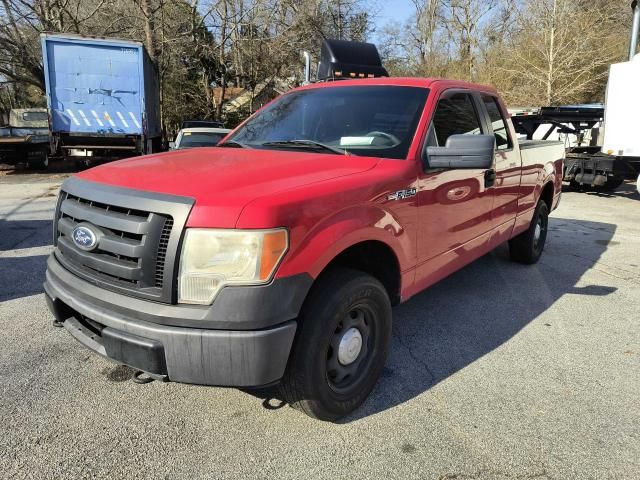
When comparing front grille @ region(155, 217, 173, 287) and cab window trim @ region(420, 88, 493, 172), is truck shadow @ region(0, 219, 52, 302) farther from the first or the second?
cab window trim @ region(420, 88, 493, 172)

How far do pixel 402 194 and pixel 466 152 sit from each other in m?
0.48

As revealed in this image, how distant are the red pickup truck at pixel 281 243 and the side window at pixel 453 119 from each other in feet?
0.08

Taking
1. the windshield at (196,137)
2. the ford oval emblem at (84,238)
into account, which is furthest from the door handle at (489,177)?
the windshield at (196,137)

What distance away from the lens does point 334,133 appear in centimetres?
339

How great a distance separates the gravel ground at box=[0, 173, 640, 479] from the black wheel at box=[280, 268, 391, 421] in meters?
0.19

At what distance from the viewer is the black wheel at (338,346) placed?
2.36 m

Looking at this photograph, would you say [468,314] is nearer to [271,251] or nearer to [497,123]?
[497,123]

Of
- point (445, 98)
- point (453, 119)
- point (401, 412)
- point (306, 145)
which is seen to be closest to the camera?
point (401, 412)

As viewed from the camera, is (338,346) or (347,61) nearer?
(338,346)

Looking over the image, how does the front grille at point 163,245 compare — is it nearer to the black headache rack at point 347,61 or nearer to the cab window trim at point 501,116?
the cab window trim at point 501,116

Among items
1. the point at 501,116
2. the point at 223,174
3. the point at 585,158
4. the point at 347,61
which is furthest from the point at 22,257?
the point at 585,158

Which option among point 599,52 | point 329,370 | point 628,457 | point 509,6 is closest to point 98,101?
point 329,370

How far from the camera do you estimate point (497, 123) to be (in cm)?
447

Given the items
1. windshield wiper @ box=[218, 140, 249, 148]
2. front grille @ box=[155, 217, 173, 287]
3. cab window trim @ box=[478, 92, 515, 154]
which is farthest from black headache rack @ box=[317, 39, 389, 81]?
front grille @ box=[155, 217, 173, 287]
